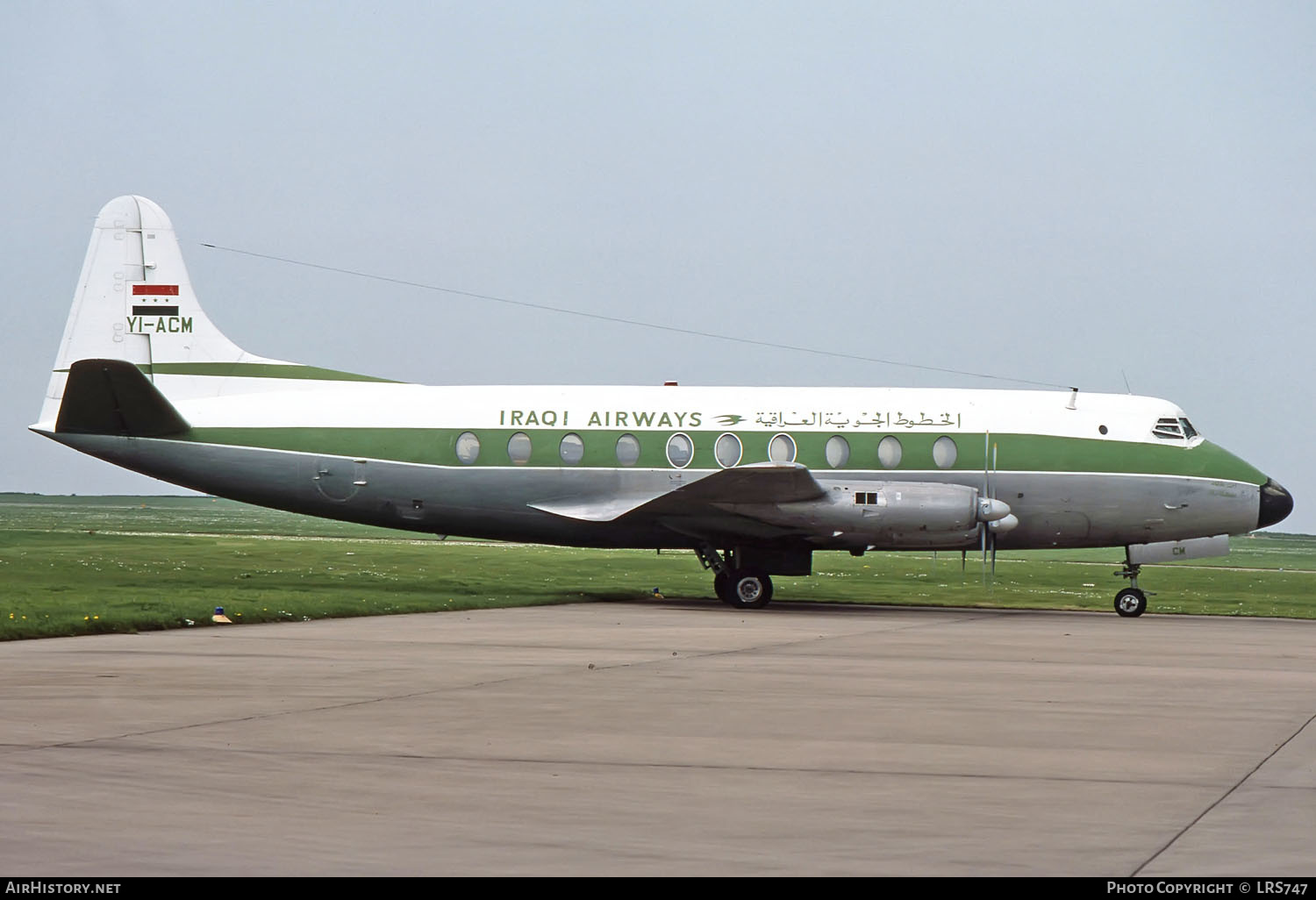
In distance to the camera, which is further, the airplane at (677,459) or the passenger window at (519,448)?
the passenger window at (519,448)

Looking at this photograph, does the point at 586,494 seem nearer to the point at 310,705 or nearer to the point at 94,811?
the point at 310,705

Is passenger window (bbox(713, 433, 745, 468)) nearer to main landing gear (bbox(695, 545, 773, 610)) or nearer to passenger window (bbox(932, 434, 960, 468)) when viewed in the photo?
main landing gear (bbox(695, 545, 773, 610))

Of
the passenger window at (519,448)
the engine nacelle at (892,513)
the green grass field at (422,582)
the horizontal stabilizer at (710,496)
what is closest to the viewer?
the green grass field at (422,582)

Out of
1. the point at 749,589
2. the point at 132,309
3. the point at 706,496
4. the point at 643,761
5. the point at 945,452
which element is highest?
the point at 132,309

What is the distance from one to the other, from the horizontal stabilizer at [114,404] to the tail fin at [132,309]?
6.20 ft

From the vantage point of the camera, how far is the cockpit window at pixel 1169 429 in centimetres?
2897

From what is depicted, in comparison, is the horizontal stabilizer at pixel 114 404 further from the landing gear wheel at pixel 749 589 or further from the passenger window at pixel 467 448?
the landing gear wheel at pixel 749 589

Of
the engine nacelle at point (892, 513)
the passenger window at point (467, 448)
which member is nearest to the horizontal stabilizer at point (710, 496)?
the engine nacelle at point (892, 513)

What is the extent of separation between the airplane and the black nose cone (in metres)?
0.05

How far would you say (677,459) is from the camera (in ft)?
93.8

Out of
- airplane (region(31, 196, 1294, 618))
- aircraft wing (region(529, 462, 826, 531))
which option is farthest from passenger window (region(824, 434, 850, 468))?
aircraft wing (region(529, 462, 826, 531))

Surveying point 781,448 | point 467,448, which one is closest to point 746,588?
point 781,448

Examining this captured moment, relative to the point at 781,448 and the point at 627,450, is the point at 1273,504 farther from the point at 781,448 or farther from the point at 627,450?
the point at 627,450

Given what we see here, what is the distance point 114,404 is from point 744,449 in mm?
11863
